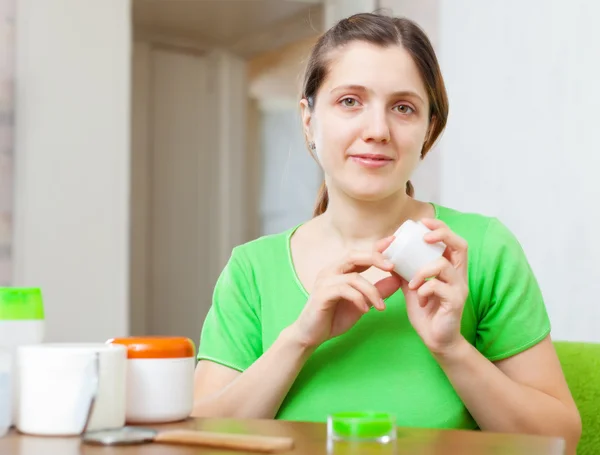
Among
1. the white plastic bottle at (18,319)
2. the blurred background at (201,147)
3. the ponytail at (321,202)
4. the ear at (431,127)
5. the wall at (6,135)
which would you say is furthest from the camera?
the wall at (6,135)

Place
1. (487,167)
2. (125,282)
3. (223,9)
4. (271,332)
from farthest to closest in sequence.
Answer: (223,9) → (125,282) → (487,167) → (271,332)

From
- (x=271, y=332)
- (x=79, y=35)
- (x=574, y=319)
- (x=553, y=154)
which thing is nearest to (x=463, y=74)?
(x=553, y=154)

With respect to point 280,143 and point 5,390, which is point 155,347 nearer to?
point 5,390

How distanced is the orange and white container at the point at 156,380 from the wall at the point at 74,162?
198cm

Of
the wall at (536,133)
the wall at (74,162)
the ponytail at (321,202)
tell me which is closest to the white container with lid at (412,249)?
the ponytail at (321,202)

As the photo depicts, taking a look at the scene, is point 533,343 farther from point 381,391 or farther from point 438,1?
point 438,1

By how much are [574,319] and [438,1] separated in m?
1.29

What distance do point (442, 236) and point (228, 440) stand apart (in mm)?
336

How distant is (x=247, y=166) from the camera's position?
4.42 m

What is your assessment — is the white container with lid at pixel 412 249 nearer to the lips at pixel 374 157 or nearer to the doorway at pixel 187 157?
the lips at pixel 374 157

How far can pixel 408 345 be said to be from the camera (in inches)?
42.6

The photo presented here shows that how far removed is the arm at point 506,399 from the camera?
96 centimetres

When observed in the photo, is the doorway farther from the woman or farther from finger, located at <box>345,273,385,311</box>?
finger, located at <box>345,273,385,311</box>

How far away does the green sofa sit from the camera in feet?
3.71
